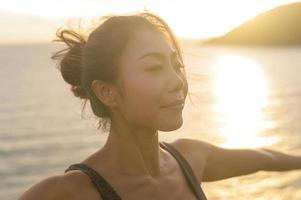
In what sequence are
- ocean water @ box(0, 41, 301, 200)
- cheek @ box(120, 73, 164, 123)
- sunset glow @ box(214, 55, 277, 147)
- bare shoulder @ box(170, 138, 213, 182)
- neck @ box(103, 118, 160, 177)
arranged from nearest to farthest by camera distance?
cheek @ box(120, 73, 164, 123) < neck @ box(103, 118, 160, 177) < bare shoulder @ box(170, 138, 213, 182) < ocean water @ box(0, 41, 301, 200) < sunset glow @ box(214, 55, 277, 147)

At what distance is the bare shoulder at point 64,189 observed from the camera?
7.59 ft

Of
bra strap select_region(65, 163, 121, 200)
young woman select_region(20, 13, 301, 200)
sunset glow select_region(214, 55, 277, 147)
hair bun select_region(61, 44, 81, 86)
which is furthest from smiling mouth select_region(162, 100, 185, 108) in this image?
sunset glow select_region(214, 55, 277, 147)

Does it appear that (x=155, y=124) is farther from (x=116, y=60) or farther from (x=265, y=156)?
(x=265, y=156)

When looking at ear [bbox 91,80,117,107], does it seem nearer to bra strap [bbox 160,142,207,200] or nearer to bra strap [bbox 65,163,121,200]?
bra strap [bbox 65,163,121,200]

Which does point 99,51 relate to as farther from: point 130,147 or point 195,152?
point 195,152

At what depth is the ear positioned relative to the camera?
275 centimetres

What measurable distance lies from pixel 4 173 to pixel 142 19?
43786 mm

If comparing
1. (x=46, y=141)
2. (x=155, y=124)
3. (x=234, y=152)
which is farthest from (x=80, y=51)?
(x=46, y=141)

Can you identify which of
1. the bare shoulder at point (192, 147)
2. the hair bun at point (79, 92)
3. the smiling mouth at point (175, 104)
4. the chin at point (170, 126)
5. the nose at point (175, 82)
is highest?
the nose at point (175, 82)

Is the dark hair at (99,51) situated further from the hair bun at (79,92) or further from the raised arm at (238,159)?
the raised arm at (238,159)

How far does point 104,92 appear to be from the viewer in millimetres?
2773

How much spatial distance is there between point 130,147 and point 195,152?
0.50 metres

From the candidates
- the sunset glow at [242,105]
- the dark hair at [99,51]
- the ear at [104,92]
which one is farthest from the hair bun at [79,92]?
the sunset glow at [242,105]

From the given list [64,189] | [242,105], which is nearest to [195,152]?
[64,189]
